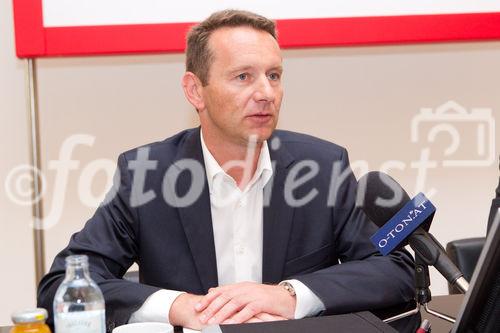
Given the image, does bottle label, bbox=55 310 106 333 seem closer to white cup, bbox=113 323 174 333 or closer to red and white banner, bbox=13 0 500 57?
white cup, bbox=113 323 174 333

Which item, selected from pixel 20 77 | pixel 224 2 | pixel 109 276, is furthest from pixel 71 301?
pixel 20 77

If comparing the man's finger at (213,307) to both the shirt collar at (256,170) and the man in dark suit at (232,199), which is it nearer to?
the man in dark suit at (232,199)

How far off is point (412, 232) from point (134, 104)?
182 centimetres

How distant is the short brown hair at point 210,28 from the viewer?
1974mm

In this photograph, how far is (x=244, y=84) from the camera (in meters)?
1.90

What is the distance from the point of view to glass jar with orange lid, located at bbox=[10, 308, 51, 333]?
3.45ft

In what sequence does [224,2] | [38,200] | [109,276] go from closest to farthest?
1. [109,276]
2. [224,2]
3. [38,200]

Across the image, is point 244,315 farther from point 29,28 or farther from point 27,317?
point 29,28

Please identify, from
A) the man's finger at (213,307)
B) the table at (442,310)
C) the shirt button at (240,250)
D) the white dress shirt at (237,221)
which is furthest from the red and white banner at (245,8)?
the man's finger at (213,307)

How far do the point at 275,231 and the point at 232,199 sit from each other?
0.56 ft

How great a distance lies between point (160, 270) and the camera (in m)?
1.84

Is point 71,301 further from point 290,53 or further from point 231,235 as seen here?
point 290,53

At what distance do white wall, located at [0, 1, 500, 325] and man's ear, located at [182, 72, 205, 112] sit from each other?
738mm

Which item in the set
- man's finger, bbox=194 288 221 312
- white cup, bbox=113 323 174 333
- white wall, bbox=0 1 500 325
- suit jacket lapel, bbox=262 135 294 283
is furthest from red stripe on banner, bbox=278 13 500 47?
white cup, bbox=113 323 174 333
